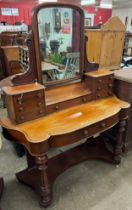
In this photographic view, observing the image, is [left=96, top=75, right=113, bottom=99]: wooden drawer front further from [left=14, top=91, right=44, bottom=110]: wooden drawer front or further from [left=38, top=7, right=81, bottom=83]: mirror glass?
[left=14, top=91, right=44, bottom=110]: wooden drawer front

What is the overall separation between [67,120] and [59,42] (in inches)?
25.3

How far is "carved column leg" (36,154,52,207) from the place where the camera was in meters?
1.17

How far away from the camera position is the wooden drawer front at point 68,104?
4.45ft

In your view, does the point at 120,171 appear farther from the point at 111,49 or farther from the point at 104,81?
the point at 111,49

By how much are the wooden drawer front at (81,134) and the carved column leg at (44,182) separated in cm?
12

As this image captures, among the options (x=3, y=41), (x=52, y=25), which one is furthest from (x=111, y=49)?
(x=3, y=41)

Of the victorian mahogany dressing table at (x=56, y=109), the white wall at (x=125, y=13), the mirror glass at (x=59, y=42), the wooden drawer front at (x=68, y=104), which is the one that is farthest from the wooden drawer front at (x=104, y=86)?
the white wall at (x=125, y=13)

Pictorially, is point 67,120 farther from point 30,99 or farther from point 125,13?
point 125,13

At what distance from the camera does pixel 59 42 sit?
1428 mm

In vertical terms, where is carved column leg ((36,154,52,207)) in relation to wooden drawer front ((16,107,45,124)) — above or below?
below

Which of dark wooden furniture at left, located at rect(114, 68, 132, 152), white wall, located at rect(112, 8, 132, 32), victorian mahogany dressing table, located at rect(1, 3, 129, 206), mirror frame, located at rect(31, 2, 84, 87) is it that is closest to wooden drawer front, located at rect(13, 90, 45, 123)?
victorian mahogany dressing table, located at rect(1, 3, 129, 206)

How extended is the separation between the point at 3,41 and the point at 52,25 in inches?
149

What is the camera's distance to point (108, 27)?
327 cm

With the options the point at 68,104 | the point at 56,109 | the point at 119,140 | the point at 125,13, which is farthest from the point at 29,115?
the point at 125,13
